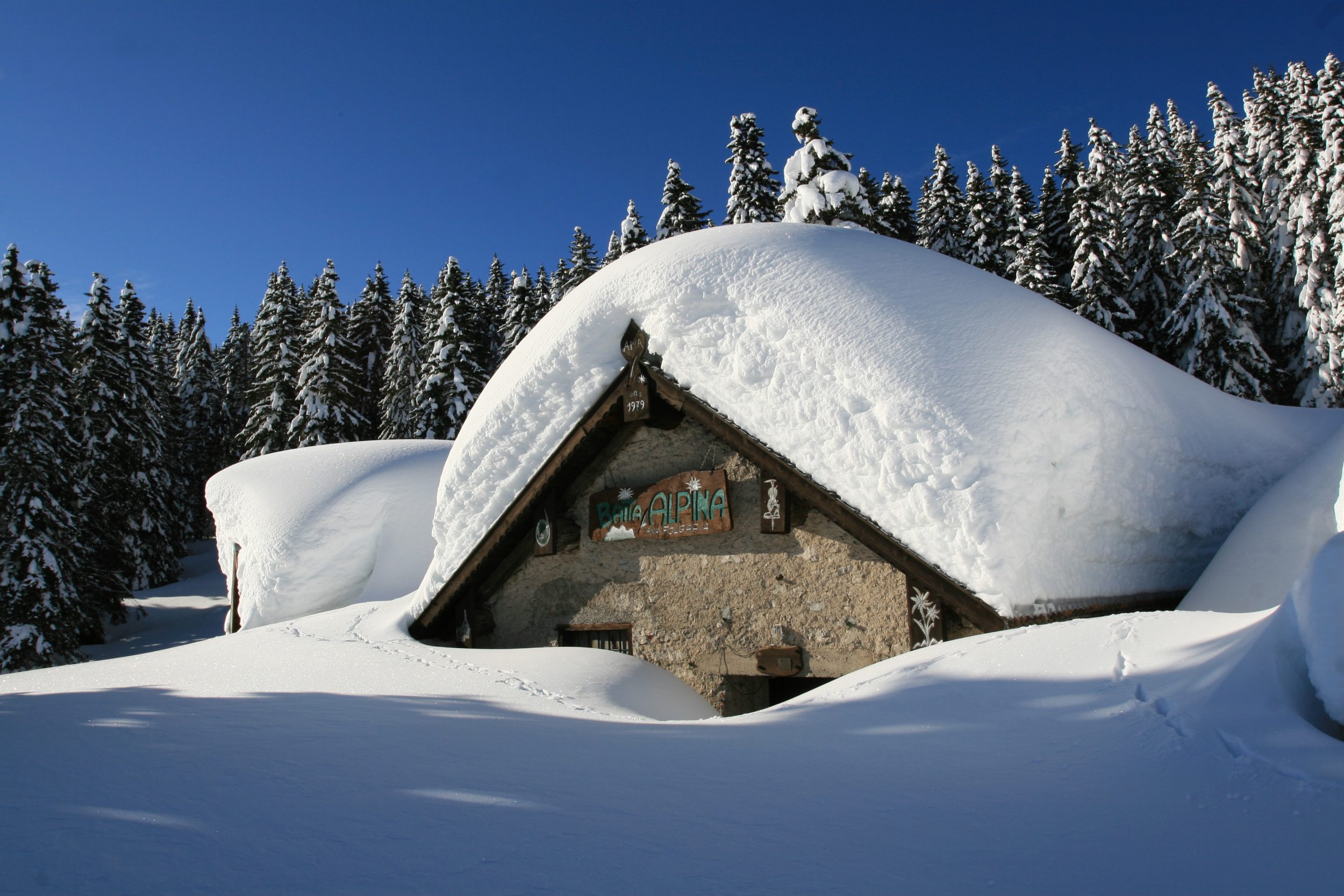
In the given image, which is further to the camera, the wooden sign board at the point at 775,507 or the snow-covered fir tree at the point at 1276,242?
the snow-covered fir tree at the point at 1276,242

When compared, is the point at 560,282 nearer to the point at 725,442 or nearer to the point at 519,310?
the point at 519,310

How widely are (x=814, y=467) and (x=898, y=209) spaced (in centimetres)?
3300

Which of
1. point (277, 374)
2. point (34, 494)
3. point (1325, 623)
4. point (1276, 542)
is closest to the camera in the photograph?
point (1325, 623)

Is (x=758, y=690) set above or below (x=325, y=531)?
below

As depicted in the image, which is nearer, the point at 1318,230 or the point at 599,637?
the point at 599,637

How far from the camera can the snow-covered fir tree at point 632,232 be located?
1237 inches

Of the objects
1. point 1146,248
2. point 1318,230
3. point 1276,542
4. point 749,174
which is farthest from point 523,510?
point 1146,248

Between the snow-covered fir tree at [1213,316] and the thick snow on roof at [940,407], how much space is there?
19.0m

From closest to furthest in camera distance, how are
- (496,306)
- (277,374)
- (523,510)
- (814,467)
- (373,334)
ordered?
(814,467) < (523,510) < (277,374) < (373,334) < (496,306)

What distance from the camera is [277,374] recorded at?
32.0m

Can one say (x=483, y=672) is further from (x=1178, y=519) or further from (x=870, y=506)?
(x=1178, y=519)

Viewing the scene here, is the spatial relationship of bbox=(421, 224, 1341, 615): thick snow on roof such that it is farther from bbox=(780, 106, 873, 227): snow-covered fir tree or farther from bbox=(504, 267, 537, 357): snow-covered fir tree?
bbox=(504, 267, 537, 357): snow-covered fir tree

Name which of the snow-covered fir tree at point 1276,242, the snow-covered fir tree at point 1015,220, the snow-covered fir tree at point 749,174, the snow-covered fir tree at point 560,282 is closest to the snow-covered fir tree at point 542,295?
the snow-covered fir tree at point 560,282

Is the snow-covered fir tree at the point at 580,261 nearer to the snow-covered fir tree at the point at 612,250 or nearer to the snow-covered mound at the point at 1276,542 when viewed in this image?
the snow-covered fir tree at the point at 612,250
